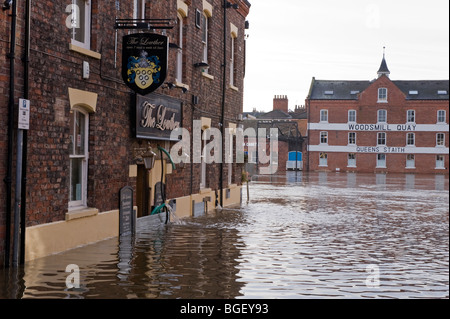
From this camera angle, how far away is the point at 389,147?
61.8m

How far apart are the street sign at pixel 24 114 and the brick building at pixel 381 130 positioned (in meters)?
55.2

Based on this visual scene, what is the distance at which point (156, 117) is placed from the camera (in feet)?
47.0

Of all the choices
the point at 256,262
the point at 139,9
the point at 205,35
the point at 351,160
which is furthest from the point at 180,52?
the point at 351,160

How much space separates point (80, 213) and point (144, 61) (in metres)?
3.46

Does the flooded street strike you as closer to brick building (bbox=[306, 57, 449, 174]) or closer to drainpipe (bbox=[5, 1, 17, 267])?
drainpipe (bbox=[5, 1, 17, 267])

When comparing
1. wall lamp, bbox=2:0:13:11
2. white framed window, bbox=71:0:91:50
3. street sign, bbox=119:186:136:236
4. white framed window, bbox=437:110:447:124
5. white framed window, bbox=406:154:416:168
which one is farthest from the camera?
white framed window, bbox=406:154:416:168

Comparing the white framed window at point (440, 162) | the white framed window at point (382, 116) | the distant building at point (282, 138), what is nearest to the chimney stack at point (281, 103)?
the distant building at point (282, 138)

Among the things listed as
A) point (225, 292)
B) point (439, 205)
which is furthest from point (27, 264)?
point (439, 205)

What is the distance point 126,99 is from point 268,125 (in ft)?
175

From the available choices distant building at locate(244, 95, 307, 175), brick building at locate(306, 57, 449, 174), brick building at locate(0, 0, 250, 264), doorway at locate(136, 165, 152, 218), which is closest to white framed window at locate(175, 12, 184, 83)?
brick building at locate(0, 0, 250, 264)

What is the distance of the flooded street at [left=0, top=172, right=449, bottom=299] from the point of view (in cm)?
770

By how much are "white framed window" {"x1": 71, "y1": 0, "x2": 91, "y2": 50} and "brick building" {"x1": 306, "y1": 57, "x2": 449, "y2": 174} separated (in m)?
52.6

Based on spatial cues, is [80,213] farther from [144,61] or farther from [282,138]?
[282,138]
